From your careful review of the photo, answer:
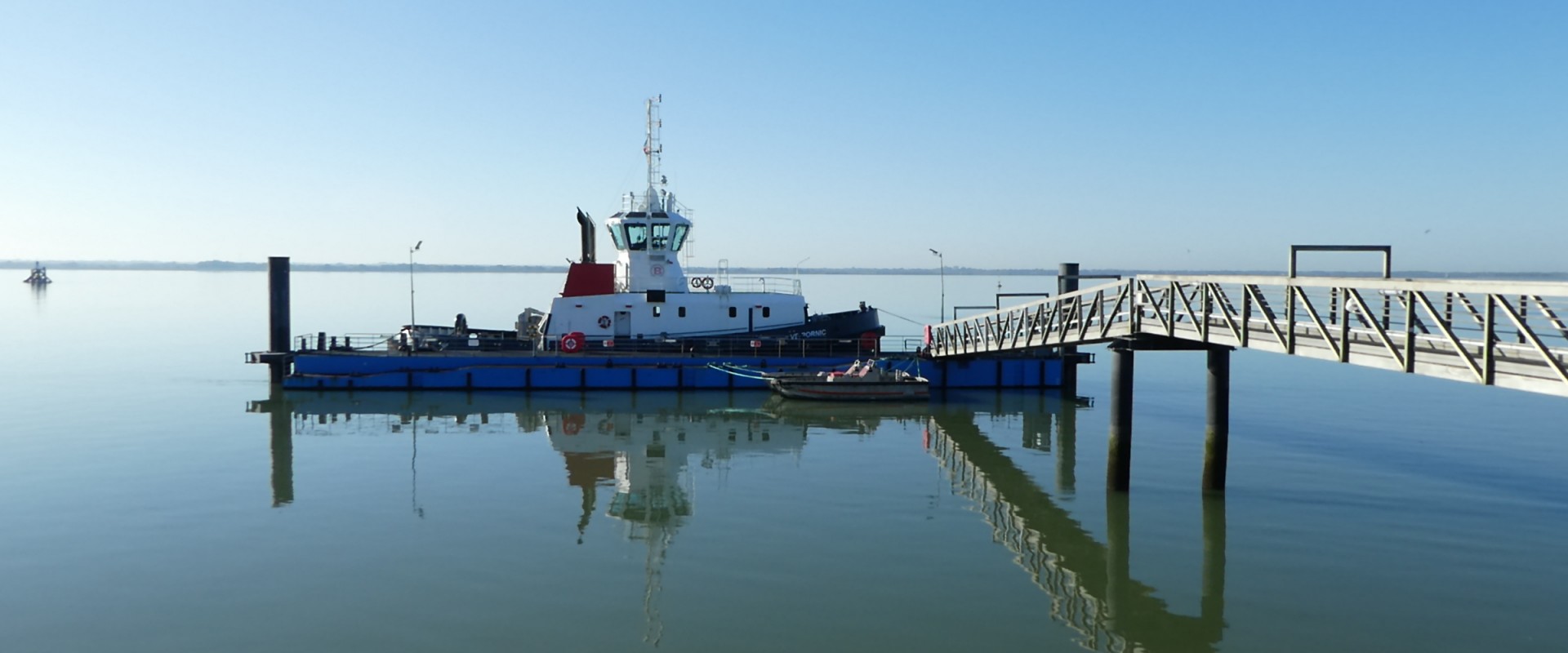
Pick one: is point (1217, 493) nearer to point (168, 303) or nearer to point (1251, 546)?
point (1251, 546)

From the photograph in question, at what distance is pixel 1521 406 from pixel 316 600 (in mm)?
36803

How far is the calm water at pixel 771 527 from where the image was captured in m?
14.0

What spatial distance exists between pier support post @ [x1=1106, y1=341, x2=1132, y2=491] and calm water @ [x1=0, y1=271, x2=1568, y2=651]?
0.78 meters

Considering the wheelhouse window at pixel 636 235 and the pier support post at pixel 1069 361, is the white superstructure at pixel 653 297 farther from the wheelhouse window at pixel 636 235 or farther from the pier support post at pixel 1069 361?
the pier support post at pixel 1069 361

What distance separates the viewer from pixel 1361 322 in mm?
16625

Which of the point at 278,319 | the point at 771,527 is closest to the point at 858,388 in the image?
the point at 771,527

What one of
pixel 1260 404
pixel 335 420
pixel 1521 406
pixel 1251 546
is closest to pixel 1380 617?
pixel 1251 546

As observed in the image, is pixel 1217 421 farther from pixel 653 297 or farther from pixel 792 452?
pixel 653 297

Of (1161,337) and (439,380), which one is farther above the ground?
(1161,337)

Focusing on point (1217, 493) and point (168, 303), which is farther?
point (168, 303)

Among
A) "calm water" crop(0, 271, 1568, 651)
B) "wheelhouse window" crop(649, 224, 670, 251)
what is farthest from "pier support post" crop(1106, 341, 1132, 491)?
"wheelhouse window" crop(649, 224, 670, 251)

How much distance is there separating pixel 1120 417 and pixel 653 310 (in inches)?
909

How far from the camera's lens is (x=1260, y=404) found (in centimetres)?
3534

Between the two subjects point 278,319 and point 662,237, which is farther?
point 662,237
